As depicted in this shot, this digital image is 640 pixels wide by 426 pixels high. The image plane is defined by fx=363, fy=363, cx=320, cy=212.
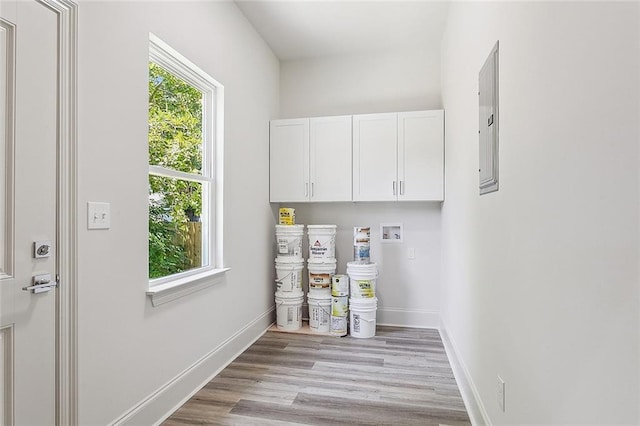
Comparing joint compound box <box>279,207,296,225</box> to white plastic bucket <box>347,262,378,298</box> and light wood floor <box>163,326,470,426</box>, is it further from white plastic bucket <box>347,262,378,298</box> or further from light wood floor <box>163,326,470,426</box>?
light wood floor <box>163,326,470,426</box>

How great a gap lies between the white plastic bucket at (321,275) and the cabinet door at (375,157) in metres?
0.74

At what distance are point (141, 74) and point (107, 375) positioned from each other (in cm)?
153

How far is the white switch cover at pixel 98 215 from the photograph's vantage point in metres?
1.62

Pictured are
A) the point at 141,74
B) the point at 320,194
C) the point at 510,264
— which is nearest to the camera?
the point at 510,264

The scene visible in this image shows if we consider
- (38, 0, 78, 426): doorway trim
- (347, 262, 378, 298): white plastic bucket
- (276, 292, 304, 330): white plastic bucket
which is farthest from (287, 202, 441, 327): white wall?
(38, 0, 78, 426): doorway trim

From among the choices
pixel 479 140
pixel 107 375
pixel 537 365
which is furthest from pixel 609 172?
pixel 107 375

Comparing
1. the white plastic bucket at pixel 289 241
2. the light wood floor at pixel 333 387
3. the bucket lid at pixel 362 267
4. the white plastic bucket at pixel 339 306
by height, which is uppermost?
the white plastic bucket at pixel 289 241

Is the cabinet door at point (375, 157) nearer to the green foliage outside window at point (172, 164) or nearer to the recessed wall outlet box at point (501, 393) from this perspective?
the green foliage outside window at point (172, 164)

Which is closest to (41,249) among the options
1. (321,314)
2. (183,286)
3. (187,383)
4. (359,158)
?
(183,286)

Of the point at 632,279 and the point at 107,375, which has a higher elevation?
the point at 632,279

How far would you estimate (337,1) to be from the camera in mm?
2967

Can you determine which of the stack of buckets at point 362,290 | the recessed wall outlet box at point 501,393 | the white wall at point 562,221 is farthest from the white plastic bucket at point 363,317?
the recessed wall outlet box at point 501,393

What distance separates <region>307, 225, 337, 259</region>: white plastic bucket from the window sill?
1094 millimetres

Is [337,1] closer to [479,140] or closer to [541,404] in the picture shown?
[479,140]
